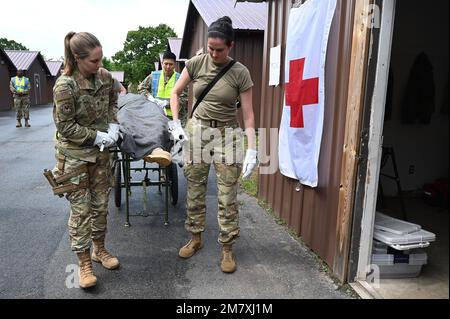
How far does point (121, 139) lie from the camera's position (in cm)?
348

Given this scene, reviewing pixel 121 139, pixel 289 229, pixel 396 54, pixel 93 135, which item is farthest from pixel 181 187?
pixel 396 54

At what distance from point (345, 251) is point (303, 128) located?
1257mm

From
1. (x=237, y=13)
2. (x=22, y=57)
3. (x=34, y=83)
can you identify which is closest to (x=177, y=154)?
(x=237, y=13)

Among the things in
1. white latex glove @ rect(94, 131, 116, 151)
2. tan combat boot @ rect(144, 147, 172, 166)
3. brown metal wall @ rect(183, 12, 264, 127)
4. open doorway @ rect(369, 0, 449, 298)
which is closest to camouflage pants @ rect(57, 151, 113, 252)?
white latex glove @ rect(94, 131, 116, 151)

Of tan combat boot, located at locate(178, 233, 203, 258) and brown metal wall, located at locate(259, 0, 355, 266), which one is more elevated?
brown metal wall, located at locate(259, 0, 355, 266)

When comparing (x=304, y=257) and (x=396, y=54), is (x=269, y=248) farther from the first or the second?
(x=396, y=54)

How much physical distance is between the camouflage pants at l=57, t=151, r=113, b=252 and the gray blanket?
0.42 meters

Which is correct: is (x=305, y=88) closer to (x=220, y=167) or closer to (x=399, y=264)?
(x=220, y=167)

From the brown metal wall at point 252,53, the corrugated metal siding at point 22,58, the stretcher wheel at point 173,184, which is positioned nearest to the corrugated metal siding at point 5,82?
the corrugated metal siding at point 22,58

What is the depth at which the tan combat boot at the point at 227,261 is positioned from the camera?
3.30m

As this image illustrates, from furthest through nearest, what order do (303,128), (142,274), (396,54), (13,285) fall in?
(396,54) → (303,128) → (142,274) → (13,285)

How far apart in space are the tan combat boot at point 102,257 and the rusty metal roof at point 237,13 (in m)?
9.23

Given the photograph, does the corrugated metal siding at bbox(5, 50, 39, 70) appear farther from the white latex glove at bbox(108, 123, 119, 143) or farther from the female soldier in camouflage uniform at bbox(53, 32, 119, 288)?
the female soldier in camouflage uniform at bbox(53, 32, 119, 288)

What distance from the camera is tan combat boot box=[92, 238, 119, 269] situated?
3.29 m
